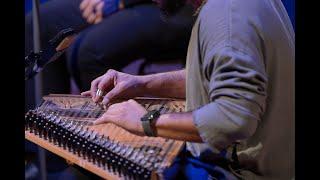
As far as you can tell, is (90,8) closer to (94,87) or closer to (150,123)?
(94,87)

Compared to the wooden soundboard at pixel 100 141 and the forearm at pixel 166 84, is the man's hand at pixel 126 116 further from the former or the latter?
the forearm at pixel 166 84

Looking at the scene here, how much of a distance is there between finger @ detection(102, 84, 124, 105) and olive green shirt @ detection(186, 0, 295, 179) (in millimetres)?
276

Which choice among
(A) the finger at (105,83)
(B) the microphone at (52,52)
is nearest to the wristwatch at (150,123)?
(A) the finger at (105,83)

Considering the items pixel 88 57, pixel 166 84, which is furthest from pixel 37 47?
pixel 166 84

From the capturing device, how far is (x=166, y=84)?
1834 mm

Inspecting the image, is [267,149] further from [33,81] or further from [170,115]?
[33,81]

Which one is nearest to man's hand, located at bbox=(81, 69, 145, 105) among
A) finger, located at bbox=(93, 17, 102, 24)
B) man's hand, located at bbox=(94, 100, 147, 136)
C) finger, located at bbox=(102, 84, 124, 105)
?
finger, located at bbox=(102, 84, 124, 105)

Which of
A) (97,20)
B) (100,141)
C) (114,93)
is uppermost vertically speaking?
(97,20)

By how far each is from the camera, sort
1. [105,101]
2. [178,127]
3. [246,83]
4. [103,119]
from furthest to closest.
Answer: [105,101] < [103,119] < [178,127] < [246,83]

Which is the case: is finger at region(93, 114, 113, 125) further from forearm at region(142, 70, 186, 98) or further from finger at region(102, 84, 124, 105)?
forearm at region(142, 70, 186, 98)

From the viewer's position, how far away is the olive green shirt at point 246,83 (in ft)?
4.70

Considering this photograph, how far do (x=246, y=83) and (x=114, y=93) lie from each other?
587 mm
